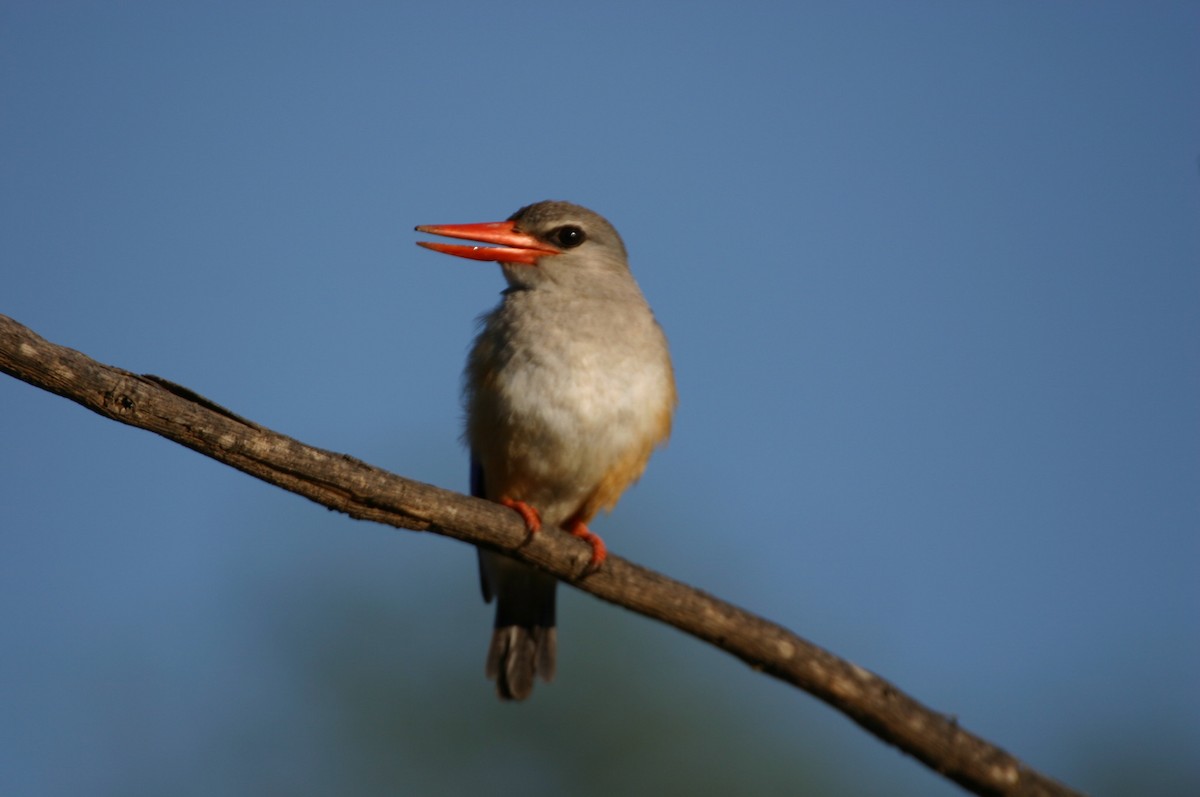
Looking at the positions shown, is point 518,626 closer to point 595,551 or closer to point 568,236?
point 595,551

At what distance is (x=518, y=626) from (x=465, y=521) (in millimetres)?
2196

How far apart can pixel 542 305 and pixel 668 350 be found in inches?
26.8

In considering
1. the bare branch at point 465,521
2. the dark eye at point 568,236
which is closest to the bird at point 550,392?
the dark eye at point 568,236

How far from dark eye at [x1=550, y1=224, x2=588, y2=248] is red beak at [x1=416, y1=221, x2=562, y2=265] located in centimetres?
5

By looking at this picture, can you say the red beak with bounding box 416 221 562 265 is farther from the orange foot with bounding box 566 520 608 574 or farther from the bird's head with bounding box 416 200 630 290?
the orange foot with bounding box 566 520 608 574

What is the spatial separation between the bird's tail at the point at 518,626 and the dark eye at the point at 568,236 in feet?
5.26

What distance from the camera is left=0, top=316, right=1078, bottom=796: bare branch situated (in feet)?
11.1

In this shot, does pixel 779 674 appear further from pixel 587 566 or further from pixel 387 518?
pixel 387 518

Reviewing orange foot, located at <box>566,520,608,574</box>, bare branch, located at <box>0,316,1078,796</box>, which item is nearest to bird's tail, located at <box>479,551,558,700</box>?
orange foot, located at <box>566,520,608,574</box>

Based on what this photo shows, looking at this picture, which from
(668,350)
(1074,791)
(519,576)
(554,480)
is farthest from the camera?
(519,576)

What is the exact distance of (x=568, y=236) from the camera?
5895 millimetres

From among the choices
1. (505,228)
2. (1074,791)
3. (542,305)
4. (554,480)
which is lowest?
(1074,791)

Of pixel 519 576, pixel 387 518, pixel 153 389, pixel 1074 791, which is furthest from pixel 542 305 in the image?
pixel 1074 791

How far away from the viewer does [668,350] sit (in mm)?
5660
